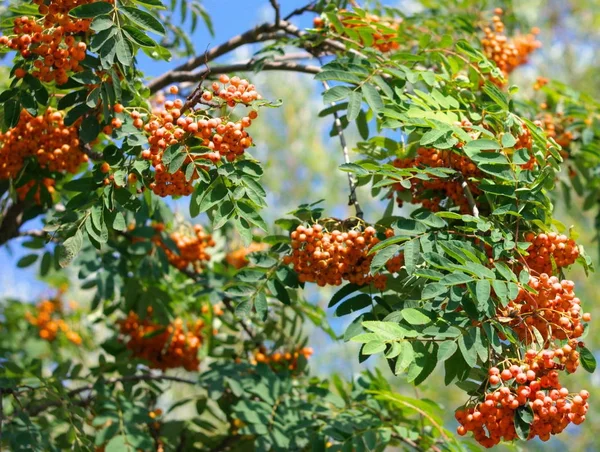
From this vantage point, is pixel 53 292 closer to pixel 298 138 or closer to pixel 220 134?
pixel 220 134

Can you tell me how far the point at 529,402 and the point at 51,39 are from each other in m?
1.83

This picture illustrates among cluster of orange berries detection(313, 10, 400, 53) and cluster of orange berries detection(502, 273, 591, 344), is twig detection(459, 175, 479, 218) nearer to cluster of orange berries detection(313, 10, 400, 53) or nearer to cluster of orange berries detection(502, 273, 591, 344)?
cluster of orange berries detection(502, 273, 591, 344)

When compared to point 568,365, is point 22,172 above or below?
above

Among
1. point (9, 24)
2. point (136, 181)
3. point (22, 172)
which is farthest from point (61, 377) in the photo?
point (9, 24)

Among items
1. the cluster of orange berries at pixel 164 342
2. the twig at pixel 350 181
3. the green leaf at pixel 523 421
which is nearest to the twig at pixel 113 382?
the cluster of orange berries at pixel 164 342

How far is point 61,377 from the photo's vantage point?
11.2 ft

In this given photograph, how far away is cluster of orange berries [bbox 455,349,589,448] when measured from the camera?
2055 millimetres

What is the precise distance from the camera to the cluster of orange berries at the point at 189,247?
3.84 m

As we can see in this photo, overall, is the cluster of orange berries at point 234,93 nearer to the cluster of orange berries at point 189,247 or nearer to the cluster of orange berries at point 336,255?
the cluster of orange berries at point 336,255

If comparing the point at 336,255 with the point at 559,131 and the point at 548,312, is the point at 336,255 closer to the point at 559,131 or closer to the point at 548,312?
the point at 548,312

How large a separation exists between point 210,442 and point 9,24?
2.01 meters

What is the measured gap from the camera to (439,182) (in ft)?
8.70

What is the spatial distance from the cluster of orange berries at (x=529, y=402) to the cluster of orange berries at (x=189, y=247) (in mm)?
1992

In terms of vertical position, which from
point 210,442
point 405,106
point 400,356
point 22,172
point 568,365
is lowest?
point 568,365
